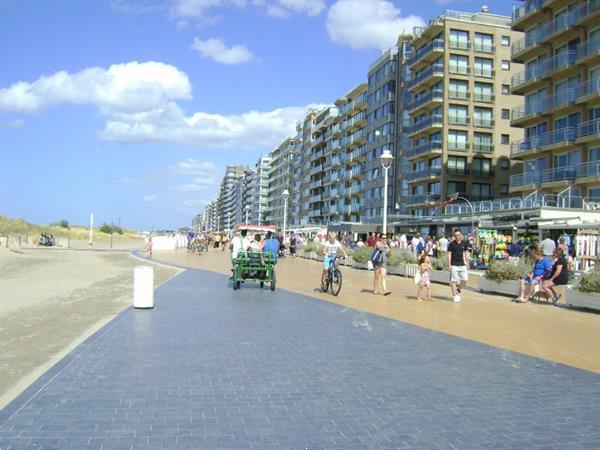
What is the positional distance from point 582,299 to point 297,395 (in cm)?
981

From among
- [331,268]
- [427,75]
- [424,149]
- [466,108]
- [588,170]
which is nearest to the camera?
[331,268]

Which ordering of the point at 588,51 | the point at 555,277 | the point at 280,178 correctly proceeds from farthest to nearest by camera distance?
1. the point at 280,178
2. the point at 588,51
3. the point at 555,277

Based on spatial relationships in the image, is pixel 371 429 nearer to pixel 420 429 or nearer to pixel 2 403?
pixel 420 429

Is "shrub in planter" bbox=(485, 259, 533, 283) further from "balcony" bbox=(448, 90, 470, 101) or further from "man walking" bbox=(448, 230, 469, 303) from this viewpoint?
"balcony" bbox=(448, 90, 470, 101)

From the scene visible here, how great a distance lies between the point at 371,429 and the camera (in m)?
4.68

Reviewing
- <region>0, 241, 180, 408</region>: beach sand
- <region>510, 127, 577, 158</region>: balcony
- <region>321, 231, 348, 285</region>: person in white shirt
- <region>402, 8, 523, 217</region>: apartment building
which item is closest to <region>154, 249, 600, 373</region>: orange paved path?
<region>321, 231, 348, 285</region>: person in white shirt

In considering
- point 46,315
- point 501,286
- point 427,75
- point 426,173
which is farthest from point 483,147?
point 46,315

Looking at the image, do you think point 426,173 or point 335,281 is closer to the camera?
point 335,281

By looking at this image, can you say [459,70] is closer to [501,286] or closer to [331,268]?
[501,286]

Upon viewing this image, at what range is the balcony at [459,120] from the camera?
58.4 meters

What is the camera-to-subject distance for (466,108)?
5894cm

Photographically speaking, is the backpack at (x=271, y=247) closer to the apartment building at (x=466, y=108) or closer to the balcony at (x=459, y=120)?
the apartment building at (x=466, y=108)

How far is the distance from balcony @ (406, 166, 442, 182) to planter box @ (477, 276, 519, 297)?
42.8m

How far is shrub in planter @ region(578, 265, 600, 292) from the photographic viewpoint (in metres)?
12.8
